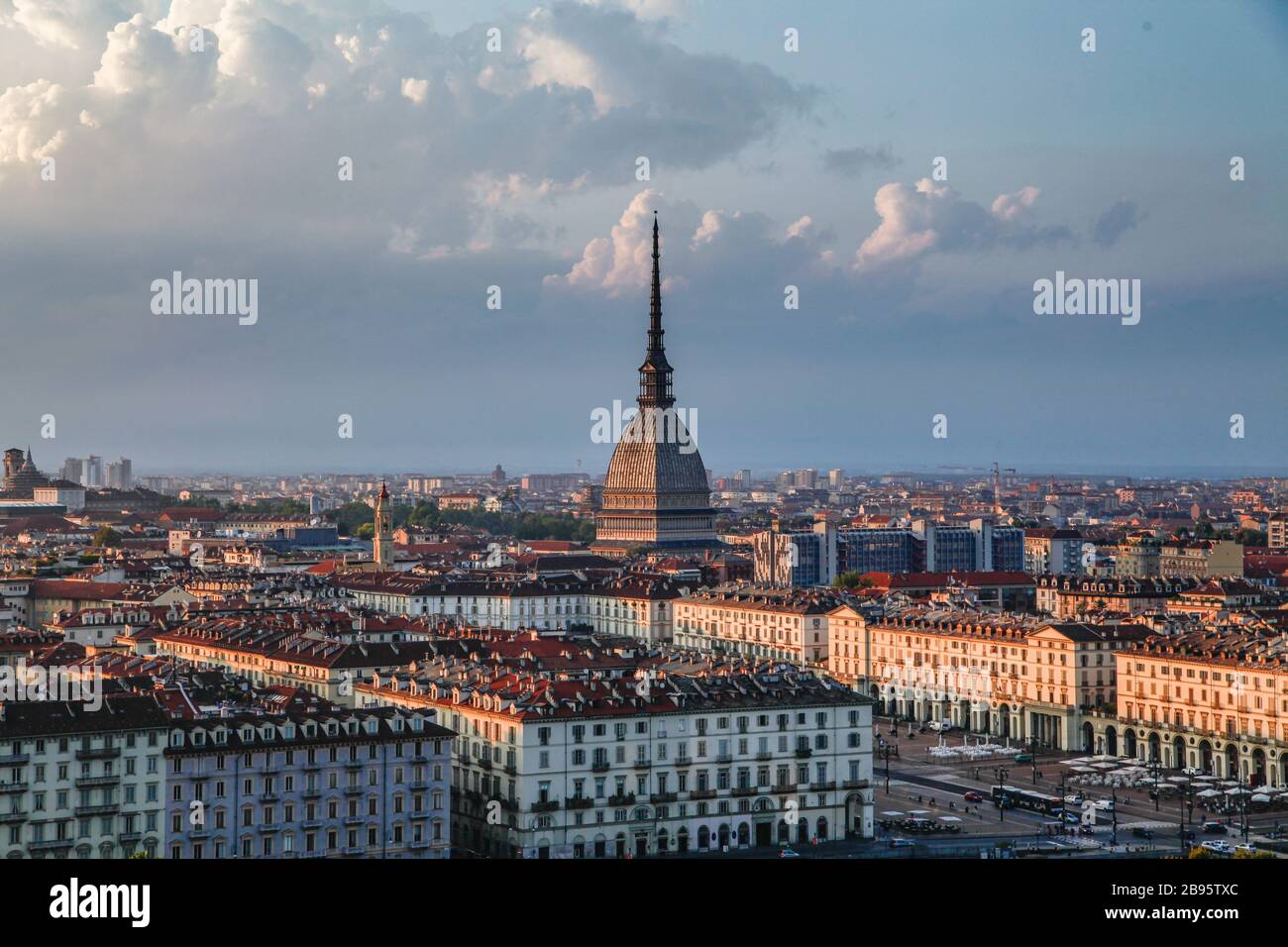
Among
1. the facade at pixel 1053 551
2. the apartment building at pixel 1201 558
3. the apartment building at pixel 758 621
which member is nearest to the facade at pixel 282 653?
the apartment building at pixel 758 621

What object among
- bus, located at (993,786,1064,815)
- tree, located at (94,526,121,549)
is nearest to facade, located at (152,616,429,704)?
bus, located at (993,786,1064,815)

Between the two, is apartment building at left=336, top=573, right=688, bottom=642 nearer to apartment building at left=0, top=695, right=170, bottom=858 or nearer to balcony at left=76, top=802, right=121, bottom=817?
apartment building at left=0, top=695, right=170, bottom=858

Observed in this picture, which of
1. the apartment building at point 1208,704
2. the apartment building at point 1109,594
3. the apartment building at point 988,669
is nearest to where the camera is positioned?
the apartment building at point 1208,704

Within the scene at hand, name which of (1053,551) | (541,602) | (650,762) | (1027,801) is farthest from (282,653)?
(1053,551)

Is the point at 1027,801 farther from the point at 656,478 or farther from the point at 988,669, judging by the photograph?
→ the point at 656,478

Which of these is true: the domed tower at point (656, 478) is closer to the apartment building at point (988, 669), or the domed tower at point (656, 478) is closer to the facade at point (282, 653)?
the apartment building at point (988, 669)
